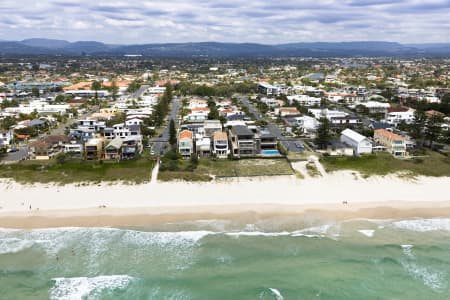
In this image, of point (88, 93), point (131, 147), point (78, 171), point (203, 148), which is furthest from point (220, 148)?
point (88, 93)

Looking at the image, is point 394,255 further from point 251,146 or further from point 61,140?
point 61,140

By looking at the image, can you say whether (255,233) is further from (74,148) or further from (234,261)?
(74,148)

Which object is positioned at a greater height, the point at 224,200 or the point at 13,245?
the point at 224,200

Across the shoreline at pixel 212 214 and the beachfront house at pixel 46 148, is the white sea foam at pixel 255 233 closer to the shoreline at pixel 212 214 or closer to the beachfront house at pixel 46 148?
the shoreline at pixel 212 214

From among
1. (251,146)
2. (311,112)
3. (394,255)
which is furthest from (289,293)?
(311,112)

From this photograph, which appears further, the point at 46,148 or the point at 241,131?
the point at 241,131

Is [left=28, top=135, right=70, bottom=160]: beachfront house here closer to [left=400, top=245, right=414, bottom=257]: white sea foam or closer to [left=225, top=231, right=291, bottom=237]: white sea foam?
[left=225, top=231, right=291, bottom=237]: white sea foam

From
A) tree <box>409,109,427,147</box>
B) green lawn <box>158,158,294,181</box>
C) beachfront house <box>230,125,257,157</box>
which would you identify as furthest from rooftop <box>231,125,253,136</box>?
tree <box>409,109,427,147</box>
